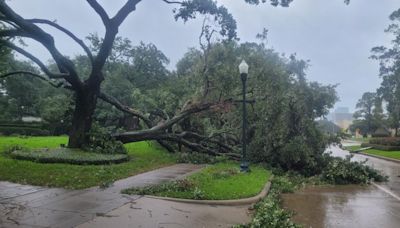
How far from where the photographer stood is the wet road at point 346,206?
7810 millimetres

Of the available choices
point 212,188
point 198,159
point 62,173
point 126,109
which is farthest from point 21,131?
point 212,188

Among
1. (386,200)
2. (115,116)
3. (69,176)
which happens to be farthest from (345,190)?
(115,116)

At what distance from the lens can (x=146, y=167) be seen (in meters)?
14.3

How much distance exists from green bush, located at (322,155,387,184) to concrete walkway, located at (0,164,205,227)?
7.51 metres

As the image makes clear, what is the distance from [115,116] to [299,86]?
28462 millimetres

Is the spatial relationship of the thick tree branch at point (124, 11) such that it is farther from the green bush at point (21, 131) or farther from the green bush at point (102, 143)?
the green bush at point (21, 131)

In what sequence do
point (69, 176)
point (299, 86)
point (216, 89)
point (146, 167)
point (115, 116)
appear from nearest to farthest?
point (69, 176)
point (146, 167)
point (299, 86)
point (216, 89)
point (115, 116)

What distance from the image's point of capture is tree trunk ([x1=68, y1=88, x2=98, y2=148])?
15141mm

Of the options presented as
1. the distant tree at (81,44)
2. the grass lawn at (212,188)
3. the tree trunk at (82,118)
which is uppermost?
the distant tree at (81,44)

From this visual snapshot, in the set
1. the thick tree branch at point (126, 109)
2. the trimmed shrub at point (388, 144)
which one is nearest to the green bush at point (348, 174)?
the thick tree branch at point (126, 109)

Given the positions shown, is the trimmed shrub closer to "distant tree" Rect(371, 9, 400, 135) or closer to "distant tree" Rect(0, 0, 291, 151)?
"distant tree" Rect(371, 9, 400, 135)

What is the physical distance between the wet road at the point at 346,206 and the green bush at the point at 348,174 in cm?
95

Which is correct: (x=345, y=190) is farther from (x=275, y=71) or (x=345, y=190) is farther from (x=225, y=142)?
(x=225, y=142)

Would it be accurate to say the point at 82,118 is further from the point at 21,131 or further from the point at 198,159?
the point at 21,131
